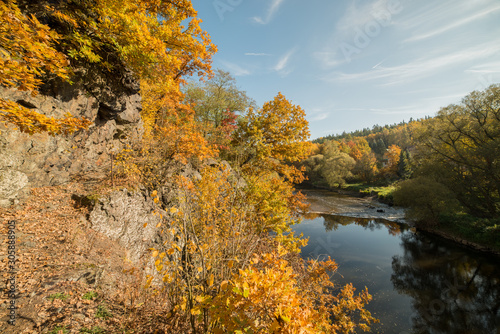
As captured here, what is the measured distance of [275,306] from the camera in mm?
1849

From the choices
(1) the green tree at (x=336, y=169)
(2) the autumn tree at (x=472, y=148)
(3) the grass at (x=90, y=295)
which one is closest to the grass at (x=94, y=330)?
(3) the grass at (x=90, y=295)

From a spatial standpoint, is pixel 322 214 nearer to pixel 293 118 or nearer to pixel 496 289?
pixel 496 289

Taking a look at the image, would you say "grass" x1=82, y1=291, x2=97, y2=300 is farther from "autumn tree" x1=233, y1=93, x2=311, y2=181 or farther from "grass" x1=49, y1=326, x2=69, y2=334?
"autumn tree" x1=233, y1=93, x2=311, y2=181

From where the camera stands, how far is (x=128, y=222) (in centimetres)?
585

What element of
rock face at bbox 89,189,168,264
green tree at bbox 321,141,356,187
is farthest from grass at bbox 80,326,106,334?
green tree at bbox 321,141,356,187

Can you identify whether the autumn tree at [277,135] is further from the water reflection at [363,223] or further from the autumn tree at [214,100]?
the water reflection at [363,223]

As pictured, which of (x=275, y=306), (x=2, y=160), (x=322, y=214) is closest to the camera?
(x=275, y=306)

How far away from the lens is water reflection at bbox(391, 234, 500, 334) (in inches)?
324

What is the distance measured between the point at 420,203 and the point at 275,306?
22.1m

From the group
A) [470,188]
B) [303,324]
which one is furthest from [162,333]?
[470,188]

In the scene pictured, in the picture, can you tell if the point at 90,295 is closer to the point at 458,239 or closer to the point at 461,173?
the point at 458,239

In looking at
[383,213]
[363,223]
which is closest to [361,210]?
[383,213]

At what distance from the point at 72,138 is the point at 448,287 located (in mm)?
19134

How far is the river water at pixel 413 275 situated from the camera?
27.4ft
